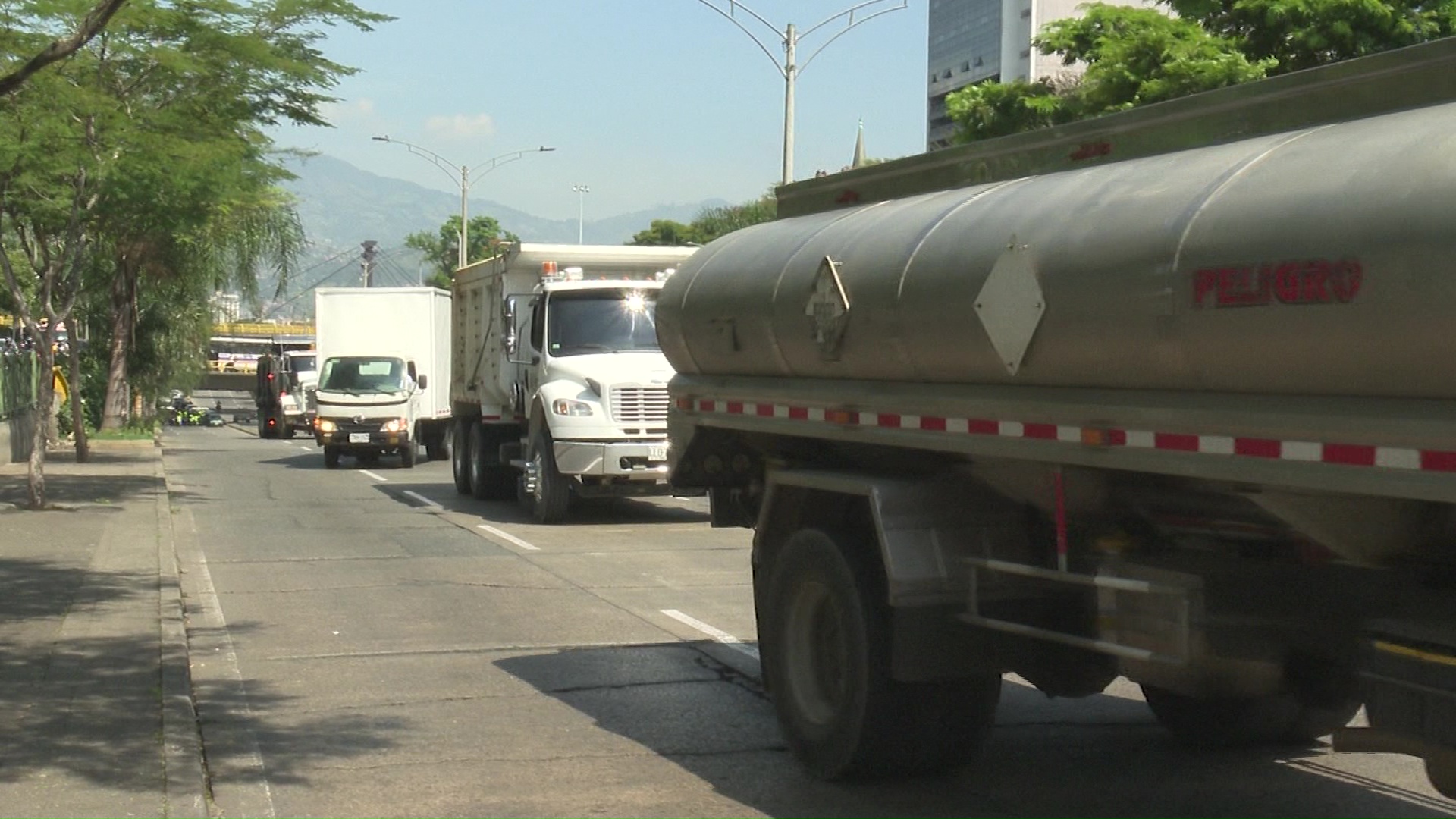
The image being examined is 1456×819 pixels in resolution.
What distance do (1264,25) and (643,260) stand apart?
9.44 meters

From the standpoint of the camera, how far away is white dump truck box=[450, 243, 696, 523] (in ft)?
59.3

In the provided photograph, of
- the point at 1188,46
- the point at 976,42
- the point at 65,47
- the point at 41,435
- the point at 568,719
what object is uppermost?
the point at 976,42

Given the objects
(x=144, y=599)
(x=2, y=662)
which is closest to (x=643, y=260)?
(x=144, y=599)

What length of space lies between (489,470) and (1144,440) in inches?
676

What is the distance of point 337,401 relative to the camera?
29.8 m

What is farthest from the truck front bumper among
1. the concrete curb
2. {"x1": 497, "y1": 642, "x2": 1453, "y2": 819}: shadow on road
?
{"x1": 497, "y1": 642, "x2": 1453, "y2": 819}: shadow on road

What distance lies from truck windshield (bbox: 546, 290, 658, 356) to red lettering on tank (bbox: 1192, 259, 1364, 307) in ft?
47.0

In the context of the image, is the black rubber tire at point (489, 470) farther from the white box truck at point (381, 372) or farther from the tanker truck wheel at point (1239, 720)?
the tanker truck wheel at point (1239, 720)

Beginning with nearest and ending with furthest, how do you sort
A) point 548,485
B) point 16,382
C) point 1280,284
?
point 1280,284 < point 548,485 < point 16,382

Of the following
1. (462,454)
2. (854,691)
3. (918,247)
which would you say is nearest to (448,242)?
(462,454)

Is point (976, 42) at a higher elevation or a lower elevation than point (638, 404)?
higher

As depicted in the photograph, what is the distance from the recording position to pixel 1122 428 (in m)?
5.17

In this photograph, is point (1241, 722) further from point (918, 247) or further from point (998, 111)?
point (998, 111)

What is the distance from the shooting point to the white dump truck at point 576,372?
18.1 metres
